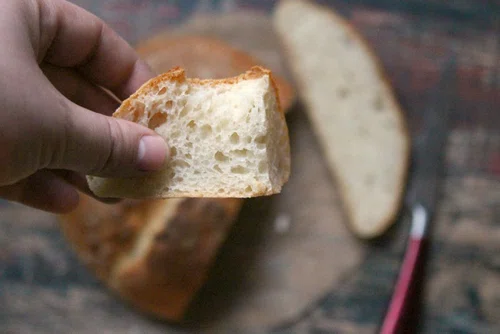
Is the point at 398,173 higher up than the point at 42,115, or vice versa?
the point at 42,115

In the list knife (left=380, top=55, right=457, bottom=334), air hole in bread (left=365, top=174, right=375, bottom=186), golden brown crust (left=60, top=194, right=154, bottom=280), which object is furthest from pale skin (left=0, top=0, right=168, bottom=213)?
knife (left=380, top=55, right=457, bottom=334)

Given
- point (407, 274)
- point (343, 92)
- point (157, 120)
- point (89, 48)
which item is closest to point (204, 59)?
point (343, 92)

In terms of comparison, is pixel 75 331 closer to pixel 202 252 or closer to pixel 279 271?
pixel 202 252

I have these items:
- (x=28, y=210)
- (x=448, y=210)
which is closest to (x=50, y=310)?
(x=28, y=210)

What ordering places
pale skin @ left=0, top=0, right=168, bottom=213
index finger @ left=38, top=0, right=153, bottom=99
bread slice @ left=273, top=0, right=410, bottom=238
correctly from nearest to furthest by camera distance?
pale skin @ left=0, top=0, right=168, bottom=213 < index finger @ left=38, top=0, right=153, bottom=99 < bread slice @ left=273, top=0, right=410, bottom=238

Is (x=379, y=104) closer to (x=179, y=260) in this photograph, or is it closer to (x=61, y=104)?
(x=179, y=260)

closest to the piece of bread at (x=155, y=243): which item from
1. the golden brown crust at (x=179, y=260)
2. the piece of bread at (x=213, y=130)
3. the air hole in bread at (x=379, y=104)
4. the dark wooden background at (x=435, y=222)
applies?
the golden brown crust at (x=179, y=260)

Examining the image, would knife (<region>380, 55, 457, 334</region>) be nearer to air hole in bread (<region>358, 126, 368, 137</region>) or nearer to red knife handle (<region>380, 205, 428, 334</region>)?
red knife handle (<region>380, 205, 428, 334</region>)

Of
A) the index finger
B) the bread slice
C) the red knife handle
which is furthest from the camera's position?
the bread slice
